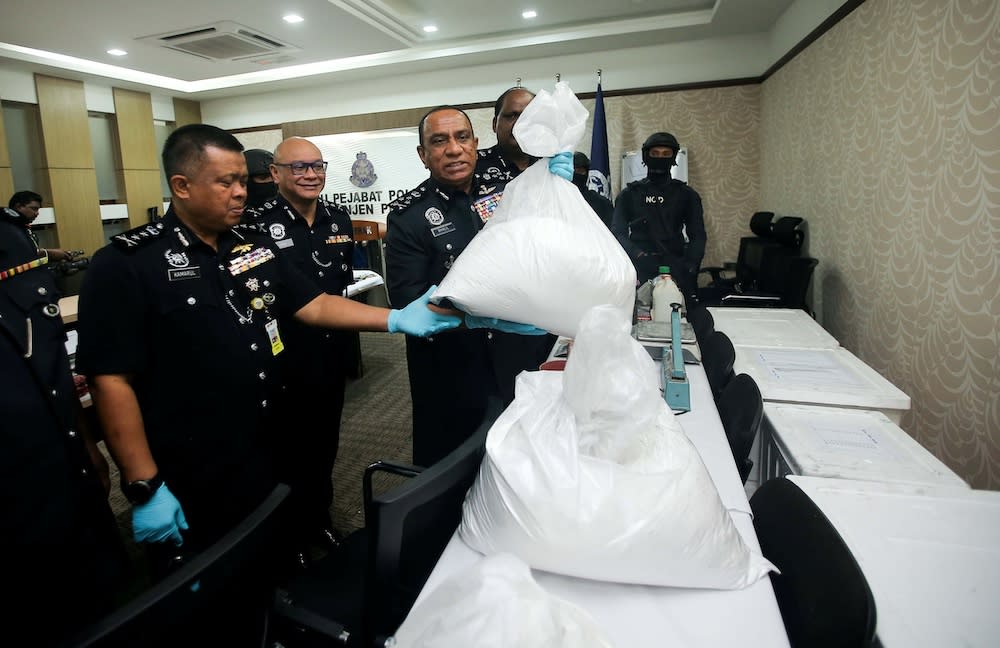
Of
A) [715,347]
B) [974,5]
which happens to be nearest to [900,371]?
[715,347]

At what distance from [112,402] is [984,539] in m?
1.84

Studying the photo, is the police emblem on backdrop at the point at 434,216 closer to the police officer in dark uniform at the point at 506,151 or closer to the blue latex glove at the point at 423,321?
the police officer in dark uniform at the point at 506,151

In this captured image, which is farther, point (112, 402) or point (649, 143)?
point (649, 143)

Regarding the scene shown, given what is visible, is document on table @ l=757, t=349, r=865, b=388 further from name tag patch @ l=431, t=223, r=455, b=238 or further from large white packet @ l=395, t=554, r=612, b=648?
large white packet @ l=395, t=554, r=612, b=648

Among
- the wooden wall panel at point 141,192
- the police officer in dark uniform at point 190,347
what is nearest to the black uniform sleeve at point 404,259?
the police officer in dark uniform at point 190,347

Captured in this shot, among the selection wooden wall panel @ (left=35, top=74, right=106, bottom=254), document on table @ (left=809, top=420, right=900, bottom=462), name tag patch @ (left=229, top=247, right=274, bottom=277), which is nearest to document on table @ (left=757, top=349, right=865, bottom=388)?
document on table @ (left=809, top=420, right=900, bottom=462)

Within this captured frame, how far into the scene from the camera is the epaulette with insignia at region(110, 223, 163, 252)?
4.02ft

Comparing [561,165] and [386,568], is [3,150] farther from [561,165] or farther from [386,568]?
[386,568]

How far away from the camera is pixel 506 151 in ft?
7.41

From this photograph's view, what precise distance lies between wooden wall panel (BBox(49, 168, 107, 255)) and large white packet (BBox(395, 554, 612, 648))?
6.74m

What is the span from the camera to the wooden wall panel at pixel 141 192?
20.6 ft

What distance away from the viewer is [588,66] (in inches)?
214

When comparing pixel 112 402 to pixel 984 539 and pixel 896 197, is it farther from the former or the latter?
pixel 896 197

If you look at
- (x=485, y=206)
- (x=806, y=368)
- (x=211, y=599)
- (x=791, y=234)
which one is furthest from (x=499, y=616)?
(x=791, y=234)
